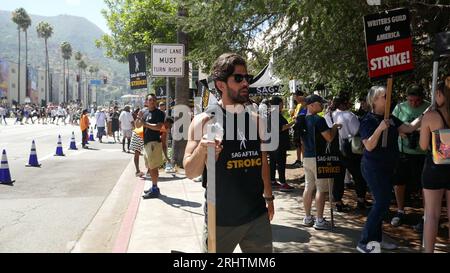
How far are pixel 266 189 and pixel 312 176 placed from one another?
289cm

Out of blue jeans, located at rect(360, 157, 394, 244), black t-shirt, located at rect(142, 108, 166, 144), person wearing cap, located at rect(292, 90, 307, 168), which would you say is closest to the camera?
blue jeans, located at rect(360, 157, 394, 244)

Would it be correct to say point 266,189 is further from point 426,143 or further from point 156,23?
point 156,23

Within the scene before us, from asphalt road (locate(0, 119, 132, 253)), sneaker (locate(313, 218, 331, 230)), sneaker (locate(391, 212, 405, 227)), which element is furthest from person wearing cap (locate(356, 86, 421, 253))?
asphalt road (locate(0, 119, 132, 253))

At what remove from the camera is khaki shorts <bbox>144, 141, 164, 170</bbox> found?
8734mm

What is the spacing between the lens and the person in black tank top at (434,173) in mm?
4469

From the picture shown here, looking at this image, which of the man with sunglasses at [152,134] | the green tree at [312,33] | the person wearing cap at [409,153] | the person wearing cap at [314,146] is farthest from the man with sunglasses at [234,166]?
the man with sunglasses at [152,134]

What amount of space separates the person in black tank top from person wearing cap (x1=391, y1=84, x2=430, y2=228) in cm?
160

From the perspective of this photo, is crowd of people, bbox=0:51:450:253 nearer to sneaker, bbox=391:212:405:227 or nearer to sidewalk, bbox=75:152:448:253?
sneaker, bbox=391:212:405:227

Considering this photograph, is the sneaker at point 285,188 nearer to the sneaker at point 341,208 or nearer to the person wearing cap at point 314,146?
the sneaker at point 341,208

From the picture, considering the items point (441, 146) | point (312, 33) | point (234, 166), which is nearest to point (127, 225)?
point (234, 166)

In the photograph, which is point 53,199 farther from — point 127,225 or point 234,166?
point 234,166

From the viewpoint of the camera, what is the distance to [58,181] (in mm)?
10820

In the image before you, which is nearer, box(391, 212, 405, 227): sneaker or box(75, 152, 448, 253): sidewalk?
box(75, 152, 448, 253): sidewalk
